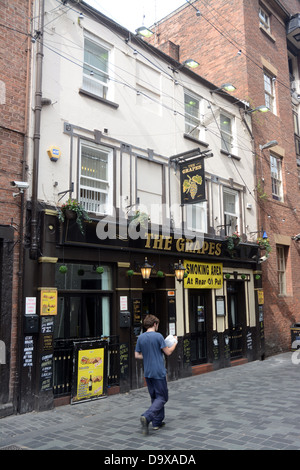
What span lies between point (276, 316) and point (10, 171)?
38.2 ft

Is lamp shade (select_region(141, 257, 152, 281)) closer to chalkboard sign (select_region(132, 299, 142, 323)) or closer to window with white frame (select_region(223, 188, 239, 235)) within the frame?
chalkboard sign (select_region(132, 299, 142, 323))

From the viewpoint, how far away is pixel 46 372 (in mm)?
7699

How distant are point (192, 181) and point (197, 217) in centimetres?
166

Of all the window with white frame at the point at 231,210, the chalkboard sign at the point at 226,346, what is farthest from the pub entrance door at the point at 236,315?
the window with white frame at the point at 231,210

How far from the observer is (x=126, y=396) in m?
8.88

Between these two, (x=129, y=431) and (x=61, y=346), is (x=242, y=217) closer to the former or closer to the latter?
(x=61, y=346)

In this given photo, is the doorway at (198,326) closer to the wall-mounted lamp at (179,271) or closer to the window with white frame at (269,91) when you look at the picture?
the wall-mounted lamp at (179,271)

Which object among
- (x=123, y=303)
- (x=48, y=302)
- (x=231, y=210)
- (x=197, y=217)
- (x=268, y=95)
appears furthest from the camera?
(x=268, y=95)

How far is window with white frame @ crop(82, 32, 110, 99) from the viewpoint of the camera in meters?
9.86

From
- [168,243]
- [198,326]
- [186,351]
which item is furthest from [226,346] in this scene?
[168,243]

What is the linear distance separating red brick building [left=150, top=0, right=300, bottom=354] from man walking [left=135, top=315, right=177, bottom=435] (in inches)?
378

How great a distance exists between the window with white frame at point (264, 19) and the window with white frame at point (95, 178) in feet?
40.1

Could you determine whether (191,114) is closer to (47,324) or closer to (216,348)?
(216,348)

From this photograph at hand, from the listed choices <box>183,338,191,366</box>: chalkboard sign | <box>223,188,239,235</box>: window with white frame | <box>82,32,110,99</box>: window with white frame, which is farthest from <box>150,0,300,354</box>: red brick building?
<box>82,32,110,99</box>: window with white frame
